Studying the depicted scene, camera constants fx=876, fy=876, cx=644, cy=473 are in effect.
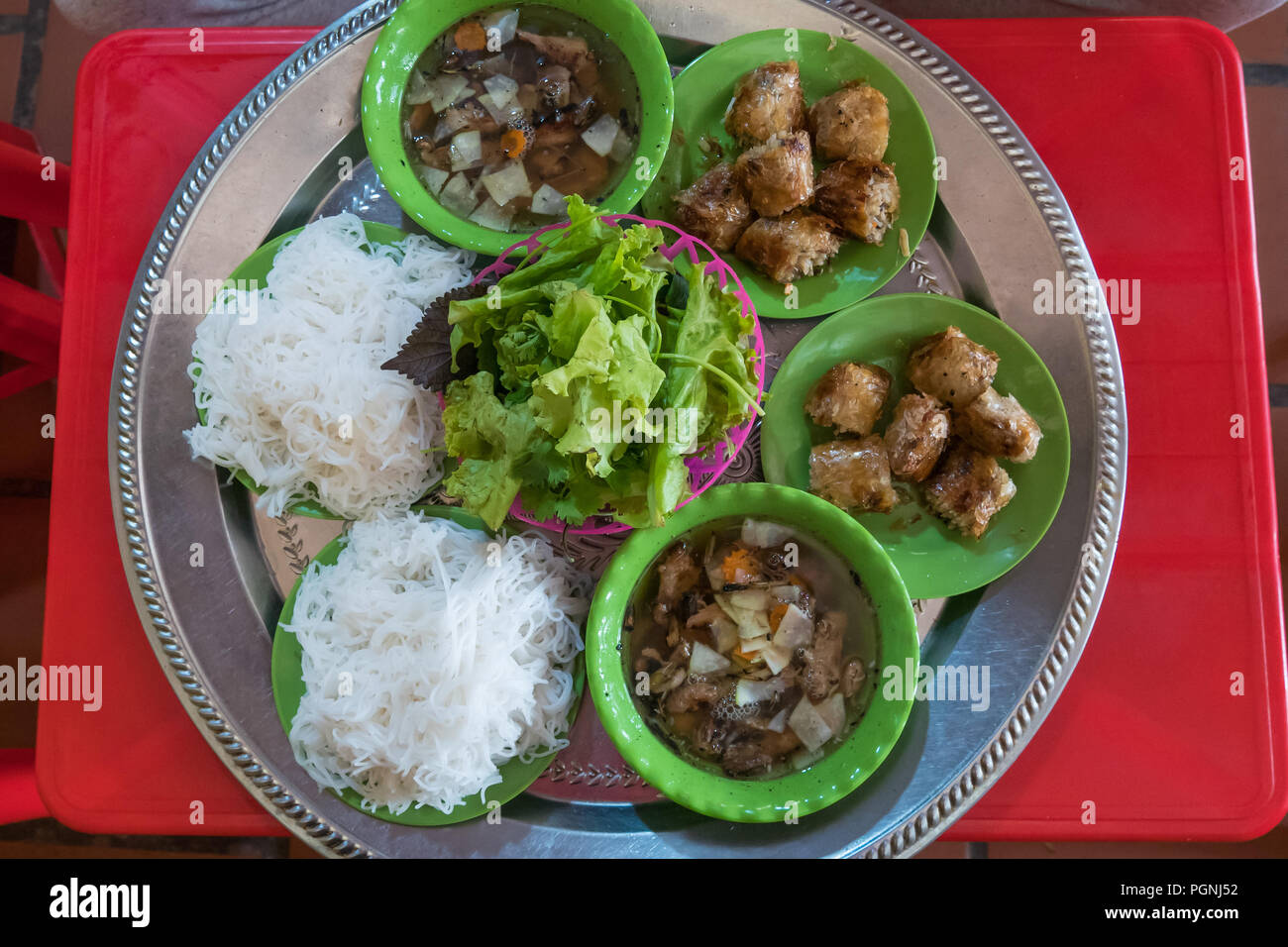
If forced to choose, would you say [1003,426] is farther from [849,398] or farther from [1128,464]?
[1128,464]

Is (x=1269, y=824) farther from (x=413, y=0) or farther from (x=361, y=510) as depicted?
(x=413, y=0)

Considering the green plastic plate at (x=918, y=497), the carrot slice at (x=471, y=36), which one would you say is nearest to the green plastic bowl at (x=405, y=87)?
the carrot slice at (x=471, y=36)

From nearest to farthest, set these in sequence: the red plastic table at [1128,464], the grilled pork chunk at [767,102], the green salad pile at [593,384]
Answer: the green salad pile at [593,384]
the grilled pork chunk at [767,102]
the red plastic table at [1128,464]

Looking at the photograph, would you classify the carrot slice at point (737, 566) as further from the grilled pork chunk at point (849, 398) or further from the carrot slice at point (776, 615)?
the grilled pork chunk at point (849, 398)

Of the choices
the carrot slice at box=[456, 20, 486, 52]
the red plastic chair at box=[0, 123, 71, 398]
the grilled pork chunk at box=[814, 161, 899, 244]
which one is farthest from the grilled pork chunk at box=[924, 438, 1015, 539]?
the red plastic chair at box=[0, 123, 71, 398]

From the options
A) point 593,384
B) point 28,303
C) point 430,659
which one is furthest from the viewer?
point 28,303

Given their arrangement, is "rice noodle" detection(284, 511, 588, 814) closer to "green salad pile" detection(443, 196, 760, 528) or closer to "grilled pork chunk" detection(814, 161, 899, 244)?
"green salad pile" detection(443, 196, 760, 528)

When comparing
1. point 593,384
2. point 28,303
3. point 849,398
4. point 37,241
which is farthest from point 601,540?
point 37,241
